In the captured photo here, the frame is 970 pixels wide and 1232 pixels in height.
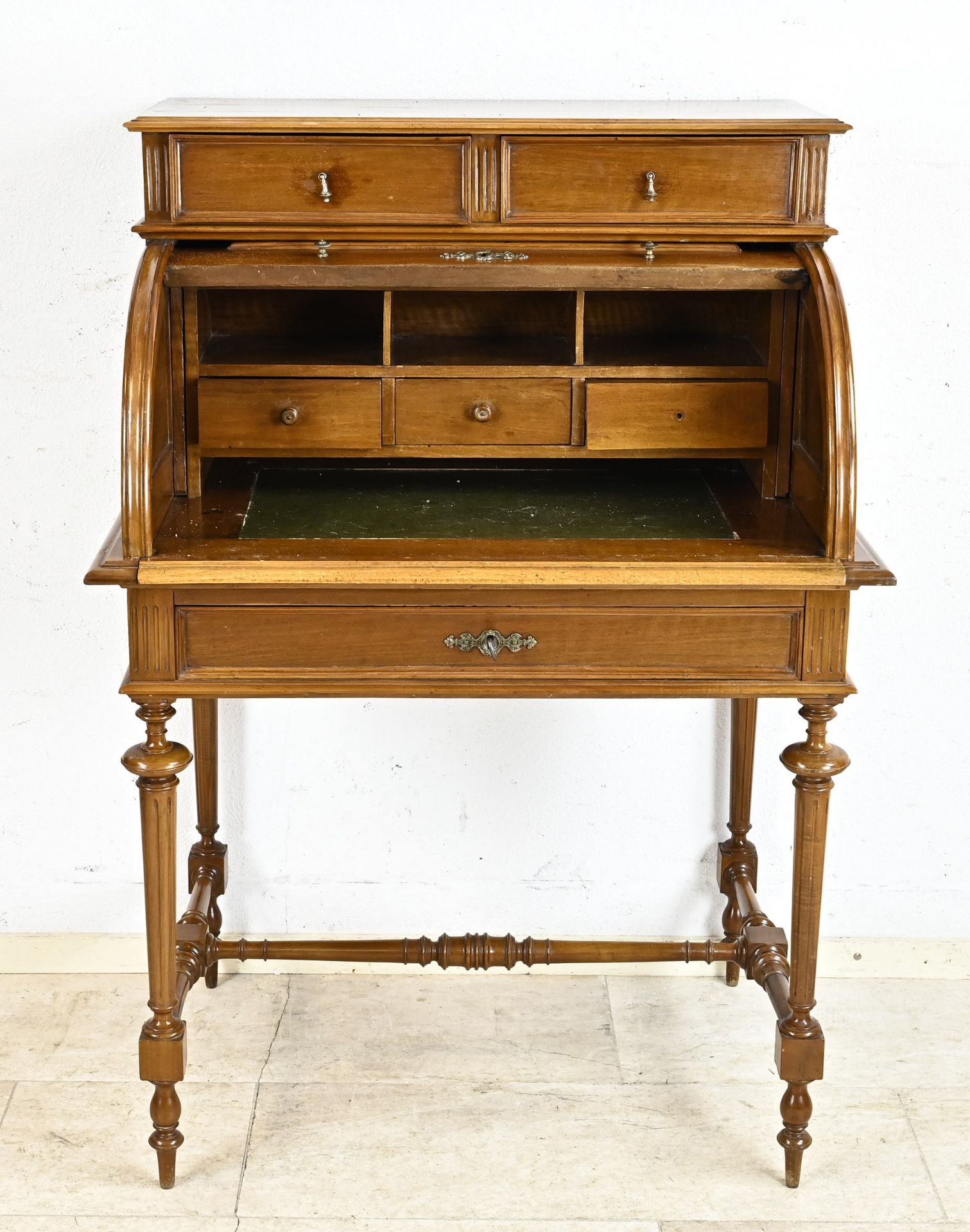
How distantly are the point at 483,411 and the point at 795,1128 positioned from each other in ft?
4.58

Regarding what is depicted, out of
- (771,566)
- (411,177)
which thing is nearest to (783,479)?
(771,566)

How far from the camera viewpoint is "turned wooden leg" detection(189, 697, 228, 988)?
3.45 meters

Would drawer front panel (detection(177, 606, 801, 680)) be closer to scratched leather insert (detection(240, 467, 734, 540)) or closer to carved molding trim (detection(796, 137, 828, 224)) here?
scratched leather insert (detection(240, 467, 734, 540))

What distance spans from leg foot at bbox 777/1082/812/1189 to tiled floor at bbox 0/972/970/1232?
0.04 m

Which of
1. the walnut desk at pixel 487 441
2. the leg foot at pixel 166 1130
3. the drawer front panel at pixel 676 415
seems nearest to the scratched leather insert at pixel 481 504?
the walnut desk at pixel 487 441

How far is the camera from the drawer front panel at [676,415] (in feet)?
9.25

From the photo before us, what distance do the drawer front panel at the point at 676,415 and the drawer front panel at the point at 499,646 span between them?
14.8 inches

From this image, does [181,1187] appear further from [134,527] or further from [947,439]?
[947,439]

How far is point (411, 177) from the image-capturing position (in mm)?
2707

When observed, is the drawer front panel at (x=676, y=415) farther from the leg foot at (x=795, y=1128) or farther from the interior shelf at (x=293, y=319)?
the leg foot at (x=795, y=1128)

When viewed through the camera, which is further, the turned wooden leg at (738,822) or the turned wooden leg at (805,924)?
the turned wooden leg at (738,822)

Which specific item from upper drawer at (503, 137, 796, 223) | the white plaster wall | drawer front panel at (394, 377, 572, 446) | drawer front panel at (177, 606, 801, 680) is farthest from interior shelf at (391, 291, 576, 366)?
drawer front panel at (177, 606, 801, 680)

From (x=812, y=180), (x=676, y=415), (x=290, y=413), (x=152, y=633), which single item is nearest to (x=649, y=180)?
(x=812, y=180)

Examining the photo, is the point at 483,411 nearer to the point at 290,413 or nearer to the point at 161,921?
the point at 290,413
